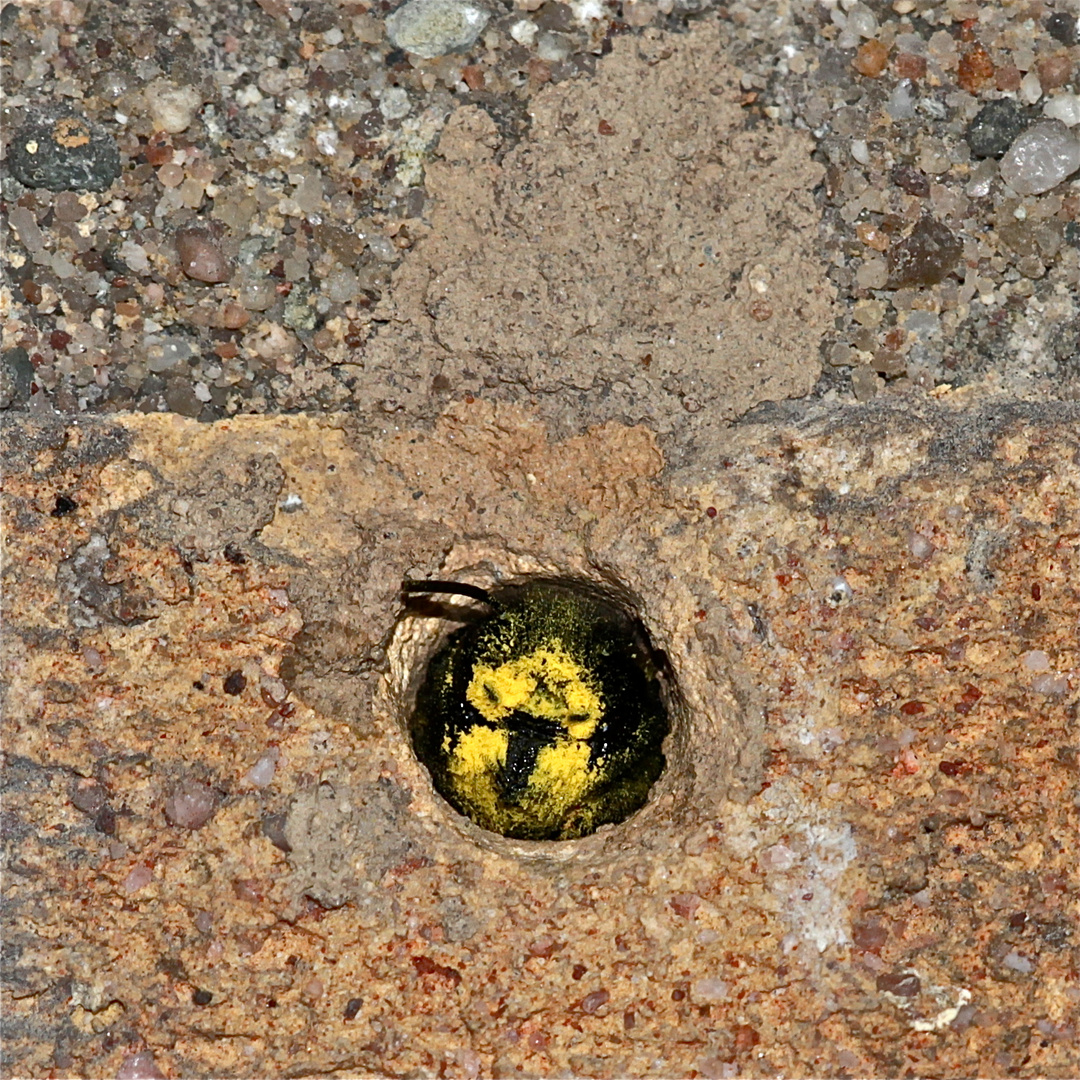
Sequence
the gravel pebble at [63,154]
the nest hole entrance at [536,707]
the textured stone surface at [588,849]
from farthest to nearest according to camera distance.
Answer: the nest hole entrance at [536,707] < the gravel pebble at [63,154] < the textured stone surface at [588,849]

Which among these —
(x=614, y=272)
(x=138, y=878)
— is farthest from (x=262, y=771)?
(x=614, y=272)

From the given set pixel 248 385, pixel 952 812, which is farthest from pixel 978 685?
pixel 248 385

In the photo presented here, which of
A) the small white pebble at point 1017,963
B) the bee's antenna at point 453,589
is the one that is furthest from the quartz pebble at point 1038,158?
the small white pebble at point 1017,963

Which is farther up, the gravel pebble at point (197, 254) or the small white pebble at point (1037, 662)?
the gravel pebble at point (197, 254)

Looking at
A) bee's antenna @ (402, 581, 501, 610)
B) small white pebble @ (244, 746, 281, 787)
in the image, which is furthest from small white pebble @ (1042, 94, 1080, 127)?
small white pebble @ (244, 746, 281, 787)

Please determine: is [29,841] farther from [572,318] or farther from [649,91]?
[649,91]

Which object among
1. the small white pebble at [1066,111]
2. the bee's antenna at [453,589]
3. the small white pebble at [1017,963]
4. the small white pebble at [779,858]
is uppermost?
the small white pebble at [1066,111]

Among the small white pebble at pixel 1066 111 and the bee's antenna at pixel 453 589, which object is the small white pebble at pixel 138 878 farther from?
the small white pebble at pixel 1066 111
